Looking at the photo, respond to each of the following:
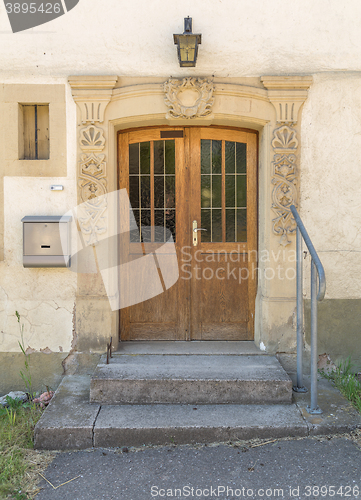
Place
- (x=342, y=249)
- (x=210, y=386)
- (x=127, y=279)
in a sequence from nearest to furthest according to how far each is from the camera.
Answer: (x=210, y=386) < (x=342, y=249) < (x=127, y=279)

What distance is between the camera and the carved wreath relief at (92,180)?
3.61 meters

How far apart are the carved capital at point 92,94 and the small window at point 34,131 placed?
379 mm

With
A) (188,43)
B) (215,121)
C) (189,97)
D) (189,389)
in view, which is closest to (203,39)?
(188,43)

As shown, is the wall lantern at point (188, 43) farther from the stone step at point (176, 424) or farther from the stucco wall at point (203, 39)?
the stone step at point (176, 424)

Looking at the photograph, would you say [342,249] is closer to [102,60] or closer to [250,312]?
[250,312]

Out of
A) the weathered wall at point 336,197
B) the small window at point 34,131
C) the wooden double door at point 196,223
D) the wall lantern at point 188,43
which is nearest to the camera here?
the wall lantern at point 188,43

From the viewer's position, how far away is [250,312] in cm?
402

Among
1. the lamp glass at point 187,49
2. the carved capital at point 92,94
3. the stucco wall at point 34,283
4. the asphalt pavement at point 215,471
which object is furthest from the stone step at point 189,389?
the lamp glass at point 187,49

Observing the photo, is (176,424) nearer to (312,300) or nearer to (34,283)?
(312,300)

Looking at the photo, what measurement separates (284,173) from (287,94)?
722 millimetres

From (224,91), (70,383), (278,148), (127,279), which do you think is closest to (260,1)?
(224,91)

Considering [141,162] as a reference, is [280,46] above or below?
above

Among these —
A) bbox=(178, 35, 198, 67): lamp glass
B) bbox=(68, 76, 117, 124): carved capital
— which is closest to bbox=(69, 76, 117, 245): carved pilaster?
bbox=(68, 76, 117, 124): carved capital

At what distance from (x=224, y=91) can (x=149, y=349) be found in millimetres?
2522
